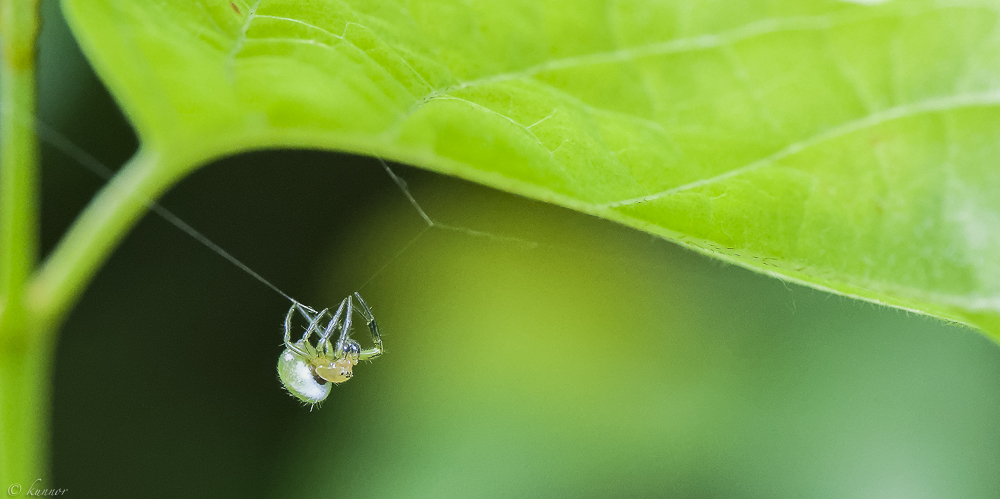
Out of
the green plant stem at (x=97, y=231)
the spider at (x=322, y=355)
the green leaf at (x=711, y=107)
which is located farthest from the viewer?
the spider at (x=322, y=355)

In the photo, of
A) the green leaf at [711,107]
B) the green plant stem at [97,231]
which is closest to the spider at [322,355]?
the green plant stem at [97,231]

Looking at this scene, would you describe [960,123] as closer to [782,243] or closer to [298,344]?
[782,243]

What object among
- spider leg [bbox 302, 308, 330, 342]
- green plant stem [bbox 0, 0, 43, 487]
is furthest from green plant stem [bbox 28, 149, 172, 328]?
spider leg [bbox 302, 308, 330, 342]

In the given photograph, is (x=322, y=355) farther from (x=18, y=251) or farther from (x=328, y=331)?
(x=18, y=251)

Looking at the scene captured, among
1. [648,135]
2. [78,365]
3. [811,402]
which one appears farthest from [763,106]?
[78,365]

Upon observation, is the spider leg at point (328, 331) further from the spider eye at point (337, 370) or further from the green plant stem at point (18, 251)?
the green plant stem at point (18, 251)

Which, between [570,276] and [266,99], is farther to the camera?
[570,276]

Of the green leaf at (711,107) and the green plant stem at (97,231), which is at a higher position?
the green plant stem at (97,231)
